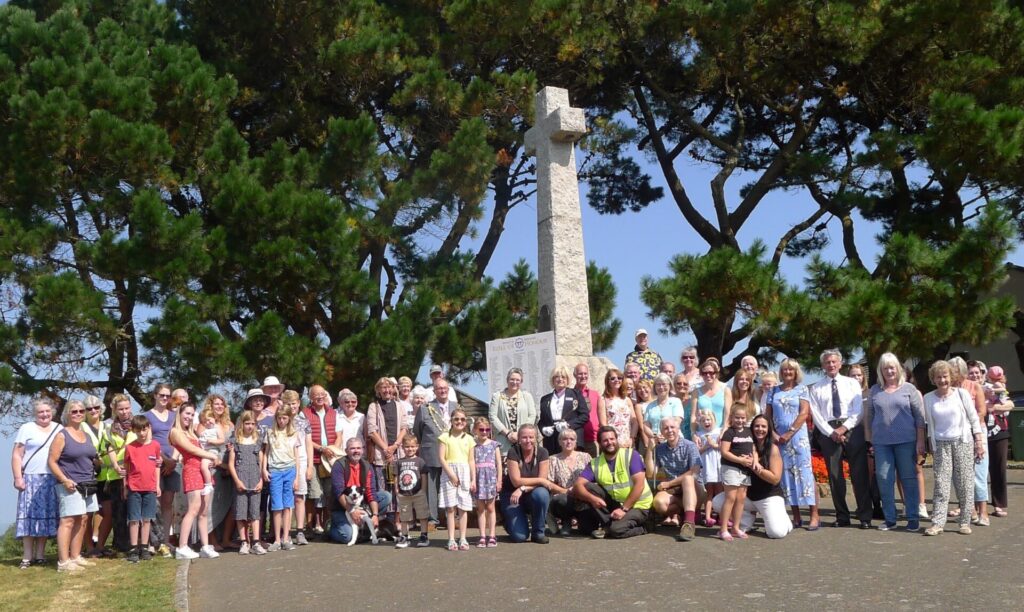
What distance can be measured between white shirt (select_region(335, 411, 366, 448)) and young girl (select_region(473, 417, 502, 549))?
1415 millimetres

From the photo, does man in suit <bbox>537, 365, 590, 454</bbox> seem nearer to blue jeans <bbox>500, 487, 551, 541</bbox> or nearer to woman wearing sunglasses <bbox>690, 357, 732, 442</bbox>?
blue jeans <bbox>500, 487, 551, 541</bbox>

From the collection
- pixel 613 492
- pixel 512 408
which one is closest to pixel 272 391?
pixel 512 408

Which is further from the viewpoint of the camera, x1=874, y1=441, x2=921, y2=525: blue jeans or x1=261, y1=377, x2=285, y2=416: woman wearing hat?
x1=261, y1=377, x2=285, y2=416: woman wearing hat

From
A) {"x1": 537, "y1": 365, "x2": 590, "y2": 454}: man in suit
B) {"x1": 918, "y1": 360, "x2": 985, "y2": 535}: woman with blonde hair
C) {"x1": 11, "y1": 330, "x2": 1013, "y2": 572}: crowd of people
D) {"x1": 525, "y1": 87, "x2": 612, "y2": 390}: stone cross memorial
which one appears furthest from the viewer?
{"x1": 525, "y1": 87, "x2": 612, "y2": 390}: stone cross memorial

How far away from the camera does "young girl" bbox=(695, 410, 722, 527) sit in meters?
7.34

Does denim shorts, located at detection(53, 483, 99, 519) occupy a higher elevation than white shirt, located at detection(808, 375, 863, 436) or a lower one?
lower

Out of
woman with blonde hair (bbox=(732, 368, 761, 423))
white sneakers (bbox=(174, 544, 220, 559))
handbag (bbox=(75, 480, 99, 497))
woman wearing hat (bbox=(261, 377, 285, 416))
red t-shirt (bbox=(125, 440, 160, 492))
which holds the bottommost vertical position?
white sneakers (bbox=(174, 544, 220, 559))

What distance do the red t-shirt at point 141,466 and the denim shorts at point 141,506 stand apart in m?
0.04

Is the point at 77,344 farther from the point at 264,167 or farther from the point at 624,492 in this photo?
the point at 624,492

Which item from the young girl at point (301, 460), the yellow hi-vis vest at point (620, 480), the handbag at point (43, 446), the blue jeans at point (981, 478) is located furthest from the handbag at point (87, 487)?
the blue jeans at point (981, 478)

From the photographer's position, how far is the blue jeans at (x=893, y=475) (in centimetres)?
695

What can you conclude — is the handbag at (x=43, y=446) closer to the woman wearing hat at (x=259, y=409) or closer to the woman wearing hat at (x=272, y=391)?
the woman wearing hat at (x=259, y=409)

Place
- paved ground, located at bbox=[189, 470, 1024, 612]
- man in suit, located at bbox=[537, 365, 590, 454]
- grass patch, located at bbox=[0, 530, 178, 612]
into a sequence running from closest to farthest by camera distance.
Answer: paved ground, located at bbox=[189, 470, 1024, 612] < grass patch, located at bbox=[0, 530, 178, 612] < man in suit, located at bbox=[537, 365, 590, 454]

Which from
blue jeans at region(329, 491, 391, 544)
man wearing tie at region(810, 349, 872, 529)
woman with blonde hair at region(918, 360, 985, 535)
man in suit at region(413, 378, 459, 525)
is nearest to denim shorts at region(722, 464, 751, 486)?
man wearing tie at region(810, 349, 872, 529)
